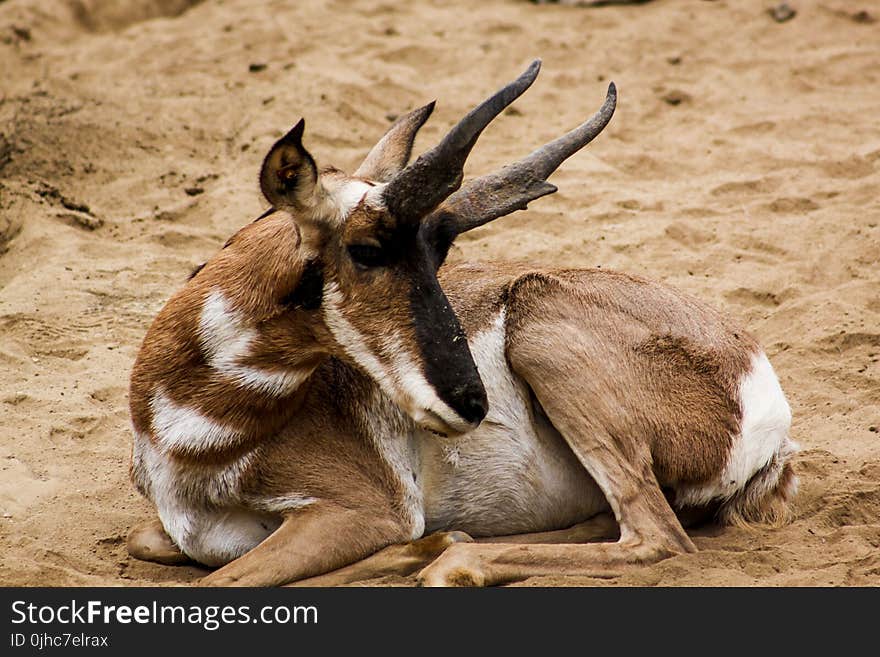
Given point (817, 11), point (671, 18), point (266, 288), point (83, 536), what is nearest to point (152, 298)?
point (83, 536)

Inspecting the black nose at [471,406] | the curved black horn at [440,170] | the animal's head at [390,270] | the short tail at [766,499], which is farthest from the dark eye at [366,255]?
the short tail at [766,499]

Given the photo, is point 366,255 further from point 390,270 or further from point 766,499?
point 766,499

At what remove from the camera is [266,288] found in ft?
16.1

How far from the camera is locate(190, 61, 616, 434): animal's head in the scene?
4570 mm

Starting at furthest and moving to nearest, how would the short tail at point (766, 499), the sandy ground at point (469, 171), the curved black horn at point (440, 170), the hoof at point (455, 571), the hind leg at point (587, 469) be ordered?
the sandy ground at point (469, 171) < the short tail at point (766, 499) < the hind leg at point (587, 469) < the hoof at point (455, 571) < the curved black horn at point (440, 170)

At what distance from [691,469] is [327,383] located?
1651 mm

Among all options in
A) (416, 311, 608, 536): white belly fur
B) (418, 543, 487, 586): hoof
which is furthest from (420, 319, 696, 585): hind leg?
(416, 311, 608, 536): white belly fur

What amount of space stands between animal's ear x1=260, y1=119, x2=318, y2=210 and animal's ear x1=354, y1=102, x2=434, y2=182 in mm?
634

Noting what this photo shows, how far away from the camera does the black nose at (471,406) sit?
4660 mm

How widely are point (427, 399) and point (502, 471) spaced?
1.00 metres

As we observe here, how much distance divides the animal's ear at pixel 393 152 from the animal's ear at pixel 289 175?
0.63m

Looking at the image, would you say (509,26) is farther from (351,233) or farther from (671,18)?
(351,233)

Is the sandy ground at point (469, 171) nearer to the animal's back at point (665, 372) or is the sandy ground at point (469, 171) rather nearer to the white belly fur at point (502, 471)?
the animal's back at point (665, 372)

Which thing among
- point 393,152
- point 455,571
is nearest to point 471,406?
point 455,571
